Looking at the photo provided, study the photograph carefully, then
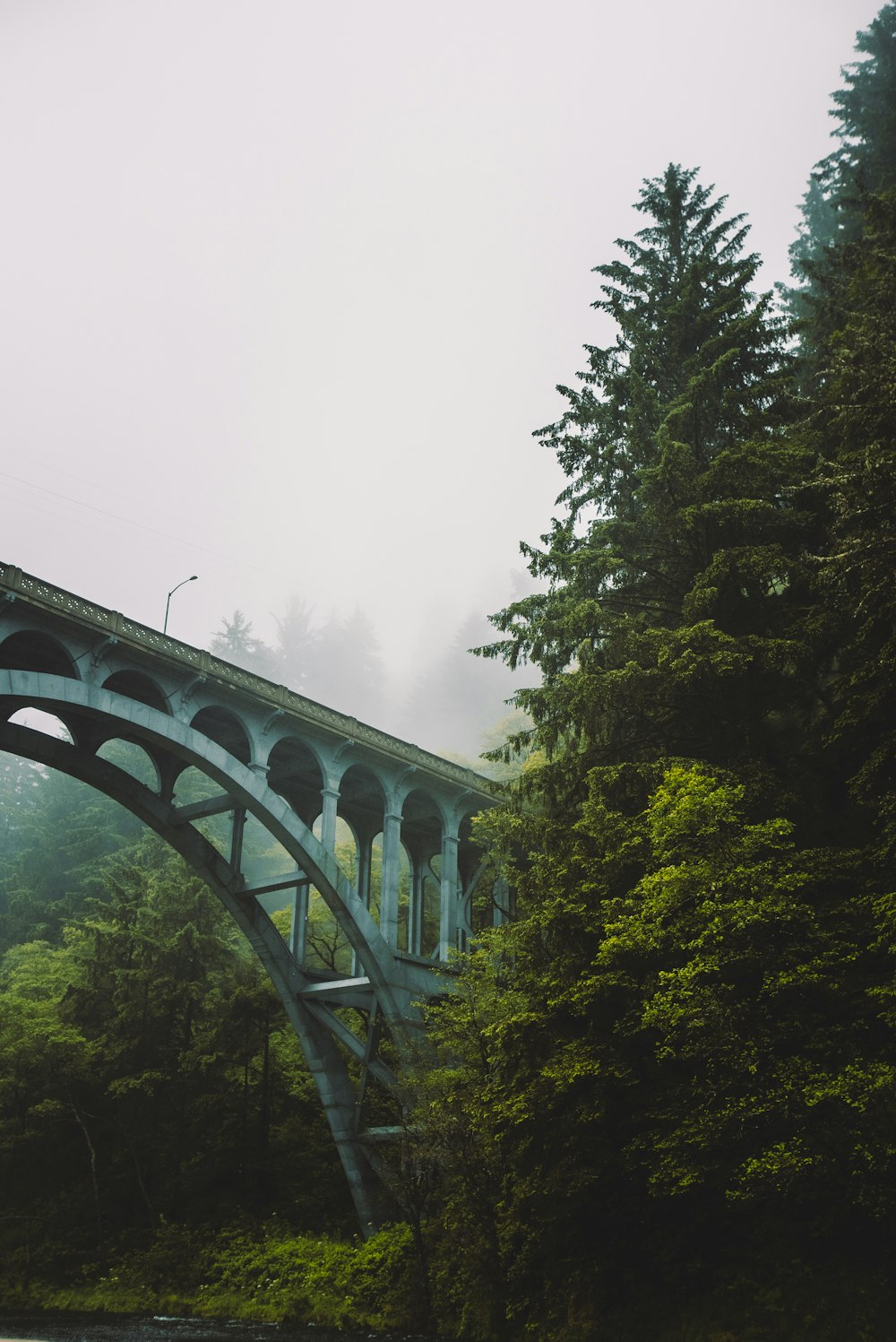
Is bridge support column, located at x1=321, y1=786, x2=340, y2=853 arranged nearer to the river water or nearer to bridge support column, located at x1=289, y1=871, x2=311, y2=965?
bridge support column, located at x1=289, y1=871, x2=311, y2=965

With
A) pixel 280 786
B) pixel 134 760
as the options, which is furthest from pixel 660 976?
pixel 134 760

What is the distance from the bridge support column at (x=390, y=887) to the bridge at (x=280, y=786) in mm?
49

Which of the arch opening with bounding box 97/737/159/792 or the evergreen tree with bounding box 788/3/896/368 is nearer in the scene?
the evergreen tree with bounding box 788/3/896/368

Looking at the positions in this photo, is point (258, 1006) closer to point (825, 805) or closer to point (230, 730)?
point (230, 730)

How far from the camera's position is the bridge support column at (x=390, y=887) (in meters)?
23.8

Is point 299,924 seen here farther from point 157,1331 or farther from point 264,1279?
point 157,1331

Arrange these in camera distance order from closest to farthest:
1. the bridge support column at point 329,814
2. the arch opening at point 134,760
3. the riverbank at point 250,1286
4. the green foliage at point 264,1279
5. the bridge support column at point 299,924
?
the riverbank at point 250,1286
the green foliage at point 264,1279
the bridge support column at point 329,814
the bridge support column at point 299,924
the arch opening at point 134,760

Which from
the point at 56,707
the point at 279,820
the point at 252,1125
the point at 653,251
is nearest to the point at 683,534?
the point at 653,251

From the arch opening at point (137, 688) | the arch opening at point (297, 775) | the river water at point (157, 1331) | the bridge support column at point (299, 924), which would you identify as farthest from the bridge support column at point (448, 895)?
the river water at point (157, 1331)

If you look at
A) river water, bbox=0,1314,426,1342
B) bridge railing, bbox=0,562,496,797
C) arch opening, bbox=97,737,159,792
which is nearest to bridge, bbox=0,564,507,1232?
bridge railing, bbox=0,562,496,797

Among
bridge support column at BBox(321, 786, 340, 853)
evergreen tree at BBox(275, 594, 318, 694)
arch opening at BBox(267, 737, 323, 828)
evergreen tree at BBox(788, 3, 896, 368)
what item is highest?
evergreen tree at BBox(275, 594, 318, 694)

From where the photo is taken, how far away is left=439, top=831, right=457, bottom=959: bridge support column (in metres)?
25.8

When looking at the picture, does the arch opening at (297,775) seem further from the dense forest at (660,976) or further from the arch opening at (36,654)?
the dense forest at (660,976)

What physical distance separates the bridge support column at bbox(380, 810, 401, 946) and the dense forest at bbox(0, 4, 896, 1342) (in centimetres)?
491
